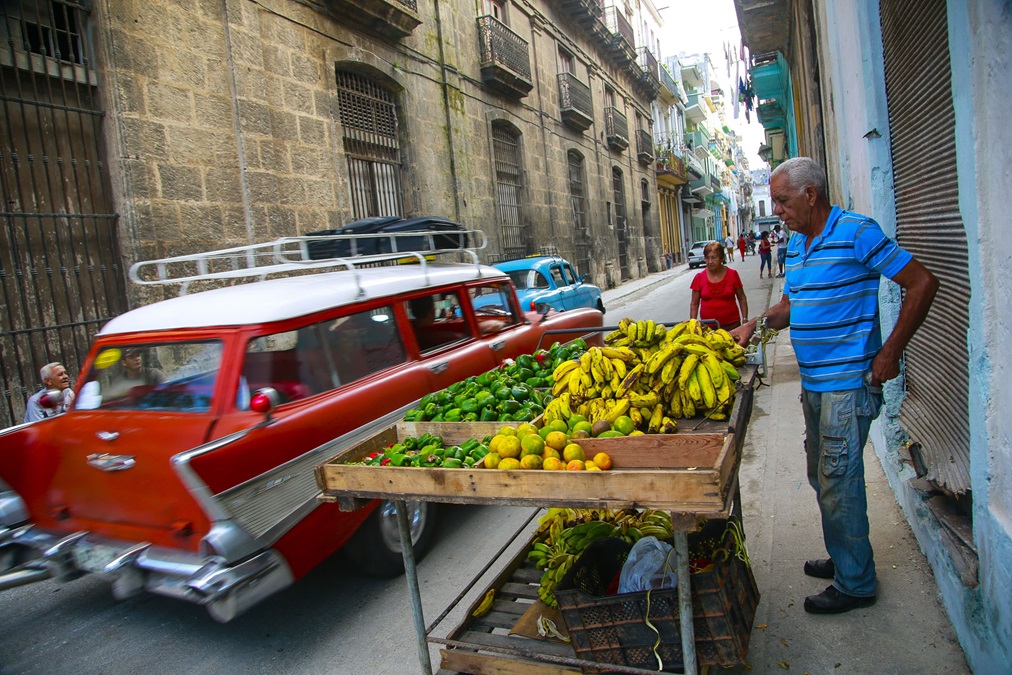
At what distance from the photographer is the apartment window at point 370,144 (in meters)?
11.4

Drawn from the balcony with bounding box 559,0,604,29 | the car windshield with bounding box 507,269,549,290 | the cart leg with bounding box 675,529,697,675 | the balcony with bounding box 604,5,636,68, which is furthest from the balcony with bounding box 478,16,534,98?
the cart leg with bounding box 675,529,697,675

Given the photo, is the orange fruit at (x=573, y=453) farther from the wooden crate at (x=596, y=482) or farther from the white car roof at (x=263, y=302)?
the white car roof at (x=263, y=302)

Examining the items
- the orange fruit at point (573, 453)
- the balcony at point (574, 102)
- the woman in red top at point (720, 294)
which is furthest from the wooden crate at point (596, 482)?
the balcony at point (574, 102)

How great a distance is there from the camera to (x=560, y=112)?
2039cm

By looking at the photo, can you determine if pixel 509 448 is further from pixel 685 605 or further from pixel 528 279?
pixel 528 279

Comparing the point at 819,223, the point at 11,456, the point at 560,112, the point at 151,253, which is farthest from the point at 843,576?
the point at 560,112

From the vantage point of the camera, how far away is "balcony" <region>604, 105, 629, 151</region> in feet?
82.1

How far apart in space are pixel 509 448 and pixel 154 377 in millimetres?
2286

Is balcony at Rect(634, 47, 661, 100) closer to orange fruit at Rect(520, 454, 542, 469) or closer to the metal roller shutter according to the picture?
the metal roller shutter

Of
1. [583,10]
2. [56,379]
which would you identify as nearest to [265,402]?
[56,379]

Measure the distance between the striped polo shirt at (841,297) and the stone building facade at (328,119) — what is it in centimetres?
738

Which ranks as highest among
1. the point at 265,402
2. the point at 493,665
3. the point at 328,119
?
the point at 328,119

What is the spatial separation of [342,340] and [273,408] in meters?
0.79

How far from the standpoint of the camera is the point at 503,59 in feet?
53.5
